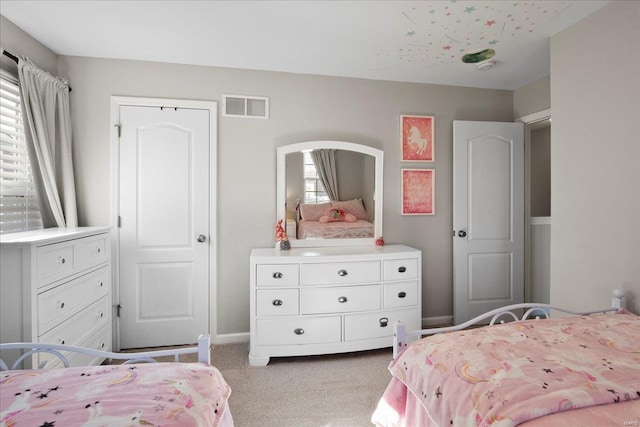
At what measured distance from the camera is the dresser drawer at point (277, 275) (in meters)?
2.47

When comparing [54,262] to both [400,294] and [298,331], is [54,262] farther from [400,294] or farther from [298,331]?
[400,294]

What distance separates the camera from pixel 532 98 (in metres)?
3.18

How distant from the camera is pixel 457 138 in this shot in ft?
10.4

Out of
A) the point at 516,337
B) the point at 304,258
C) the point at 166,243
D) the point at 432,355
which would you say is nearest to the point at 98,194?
the point at 166,243

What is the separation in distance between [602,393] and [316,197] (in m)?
2.32

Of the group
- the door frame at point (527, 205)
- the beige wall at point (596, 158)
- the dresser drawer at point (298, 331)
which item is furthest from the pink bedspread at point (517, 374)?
the door frame at point (527, 205)

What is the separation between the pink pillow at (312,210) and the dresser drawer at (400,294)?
2.93 feet

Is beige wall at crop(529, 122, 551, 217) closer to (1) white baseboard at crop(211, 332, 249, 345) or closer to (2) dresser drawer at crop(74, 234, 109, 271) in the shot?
(1) white baseboard at crop(211, 332, 249, 345)

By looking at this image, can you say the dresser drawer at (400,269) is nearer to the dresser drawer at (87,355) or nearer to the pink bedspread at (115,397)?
the pink bedspread at (115,397)

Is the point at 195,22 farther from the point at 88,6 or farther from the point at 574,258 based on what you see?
the point at 574,258

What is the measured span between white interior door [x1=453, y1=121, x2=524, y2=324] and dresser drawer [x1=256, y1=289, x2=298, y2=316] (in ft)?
5.78

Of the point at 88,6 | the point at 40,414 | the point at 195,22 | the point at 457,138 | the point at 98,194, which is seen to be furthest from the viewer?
the point at 457,138

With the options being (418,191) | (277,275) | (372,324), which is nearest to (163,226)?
(277,275)

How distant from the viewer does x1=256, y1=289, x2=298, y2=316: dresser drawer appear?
8.10 ft
